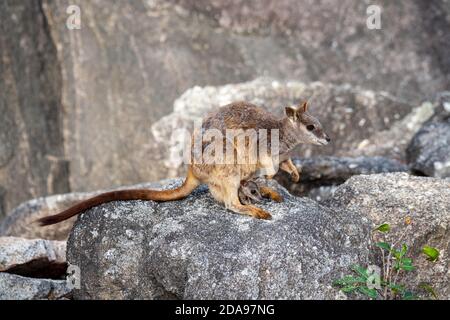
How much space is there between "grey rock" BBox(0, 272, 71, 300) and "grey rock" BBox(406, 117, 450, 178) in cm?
374

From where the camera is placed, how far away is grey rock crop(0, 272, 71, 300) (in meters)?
5.48

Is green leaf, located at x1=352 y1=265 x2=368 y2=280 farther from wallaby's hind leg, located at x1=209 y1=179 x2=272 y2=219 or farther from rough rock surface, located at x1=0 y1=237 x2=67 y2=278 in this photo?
rough rock surface, located at x1=0 y1=237 x2=67 y2=278

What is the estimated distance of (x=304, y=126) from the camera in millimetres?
5586

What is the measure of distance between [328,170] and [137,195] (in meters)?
2.76

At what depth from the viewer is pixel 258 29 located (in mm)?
9852

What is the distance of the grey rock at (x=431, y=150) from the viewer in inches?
310

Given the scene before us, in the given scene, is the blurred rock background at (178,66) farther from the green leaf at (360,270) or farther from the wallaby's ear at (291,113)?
the green leaf at (360,270)

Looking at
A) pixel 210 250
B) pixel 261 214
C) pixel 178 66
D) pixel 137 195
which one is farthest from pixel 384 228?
pixel 178 66

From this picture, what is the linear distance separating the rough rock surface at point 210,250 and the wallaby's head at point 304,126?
43cm

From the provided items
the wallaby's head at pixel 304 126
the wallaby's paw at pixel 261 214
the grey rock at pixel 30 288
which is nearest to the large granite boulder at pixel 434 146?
the wallaby's head at pixel 304 126

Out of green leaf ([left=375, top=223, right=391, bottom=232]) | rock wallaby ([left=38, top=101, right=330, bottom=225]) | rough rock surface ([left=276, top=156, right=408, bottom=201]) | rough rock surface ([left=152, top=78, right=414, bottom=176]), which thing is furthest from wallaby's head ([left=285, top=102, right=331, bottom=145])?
→ rough rock surface ([left=152, top=78, right=414, bottom=176])

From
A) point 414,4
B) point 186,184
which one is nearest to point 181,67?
point 414,4

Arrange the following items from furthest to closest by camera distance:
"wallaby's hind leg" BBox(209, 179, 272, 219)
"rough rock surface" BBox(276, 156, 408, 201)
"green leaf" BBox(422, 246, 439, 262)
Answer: "rough rock surface" BBox(276, 156, 408, 201)
"wallaby's hind leg" BBox(209, 179, 272, 219)
"green leaf" BBox(422, 246, 439, 262)

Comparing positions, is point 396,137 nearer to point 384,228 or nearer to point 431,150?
point 431,150
